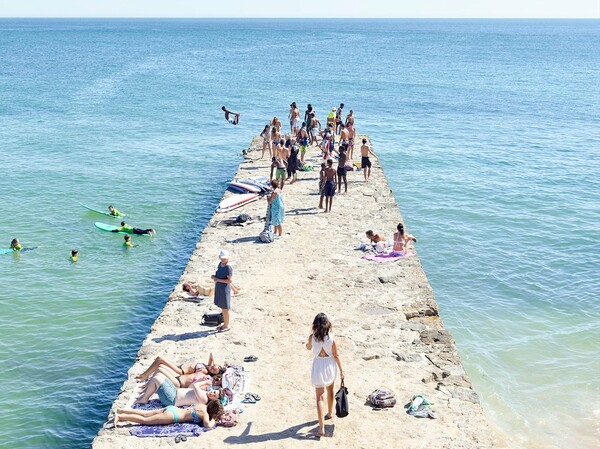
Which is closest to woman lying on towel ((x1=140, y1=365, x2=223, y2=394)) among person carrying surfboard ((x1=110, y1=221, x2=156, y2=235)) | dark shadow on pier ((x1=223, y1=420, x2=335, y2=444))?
dark shadow on pier ((x1=223, y1=420, x2=335, y2=444))

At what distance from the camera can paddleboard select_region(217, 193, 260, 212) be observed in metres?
24.5

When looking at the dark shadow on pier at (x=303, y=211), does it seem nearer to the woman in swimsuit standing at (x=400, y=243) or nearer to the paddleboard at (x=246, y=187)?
the paddleboard at (x=246, y=187)

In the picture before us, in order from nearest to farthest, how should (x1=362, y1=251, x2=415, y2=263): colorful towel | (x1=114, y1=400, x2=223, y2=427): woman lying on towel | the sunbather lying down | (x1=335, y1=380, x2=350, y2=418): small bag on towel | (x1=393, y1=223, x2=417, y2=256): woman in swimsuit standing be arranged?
(x1=335, y1=380, x2=350, y2=418): small bag on towel < (x1=114, y1=400, x2=223, y2=427): woman lying on towel < the sunbather lying down < (x1=362, y1=251, x2=415, y2=263): colorful towel < (x1=393, y1=223, x2=417, y2=256): woman in swimsuit standing

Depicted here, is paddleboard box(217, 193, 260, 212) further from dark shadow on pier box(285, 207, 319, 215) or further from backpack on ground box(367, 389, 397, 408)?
backpack on ground box(367, 389, 397, 408)

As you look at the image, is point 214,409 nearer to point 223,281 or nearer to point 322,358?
point 322,358

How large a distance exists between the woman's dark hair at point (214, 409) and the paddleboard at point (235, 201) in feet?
42.2

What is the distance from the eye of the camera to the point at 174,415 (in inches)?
472

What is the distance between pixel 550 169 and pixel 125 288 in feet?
82.3

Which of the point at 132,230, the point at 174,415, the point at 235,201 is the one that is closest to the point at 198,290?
the point at 174,415

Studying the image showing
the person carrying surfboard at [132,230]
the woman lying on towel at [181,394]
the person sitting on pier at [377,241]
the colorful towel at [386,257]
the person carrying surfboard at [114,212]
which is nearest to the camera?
the woman lying on towel at [181,394]

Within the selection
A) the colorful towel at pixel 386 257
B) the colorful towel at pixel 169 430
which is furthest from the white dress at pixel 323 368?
the colorful towel at pixel 386 257

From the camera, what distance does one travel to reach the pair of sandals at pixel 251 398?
12703 mm

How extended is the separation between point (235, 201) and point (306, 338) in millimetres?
10728

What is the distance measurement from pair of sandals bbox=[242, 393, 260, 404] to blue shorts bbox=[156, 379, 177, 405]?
1.27 metres
